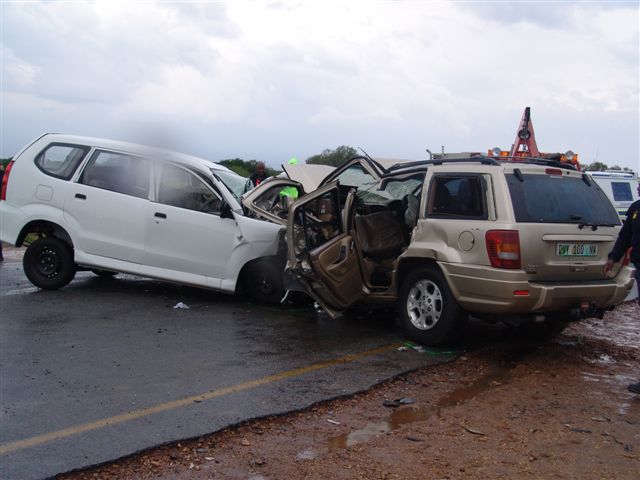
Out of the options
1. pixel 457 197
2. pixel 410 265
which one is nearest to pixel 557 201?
pixel 457 197

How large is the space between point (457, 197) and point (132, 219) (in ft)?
14.0

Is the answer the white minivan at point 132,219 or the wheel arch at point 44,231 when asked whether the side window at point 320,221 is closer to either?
the white minivan at point 132,219

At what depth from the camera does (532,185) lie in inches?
245

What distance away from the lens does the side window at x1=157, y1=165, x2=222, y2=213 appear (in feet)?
27.7

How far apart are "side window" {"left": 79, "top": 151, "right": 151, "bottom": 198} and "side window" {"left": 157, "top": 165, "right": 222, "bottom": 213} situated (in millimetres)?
264

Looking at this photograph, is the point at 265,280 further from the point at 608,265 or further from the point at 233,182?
the point at 608,265

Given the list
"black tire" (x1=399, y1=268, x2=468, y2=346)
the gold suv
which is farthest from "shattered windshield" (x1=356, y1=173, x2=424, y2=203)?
"black tire" (x1=399, y1=268, x2=468, y2=346)

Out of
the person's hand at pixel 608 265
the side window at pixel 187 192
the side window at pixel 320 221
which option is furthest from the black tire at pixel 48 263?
the person's hand at pixel 608 265

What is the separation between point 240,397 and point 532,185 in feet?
11.1

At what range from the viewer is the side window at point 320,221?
732cm

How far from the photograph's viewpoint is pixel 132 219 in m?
8.45

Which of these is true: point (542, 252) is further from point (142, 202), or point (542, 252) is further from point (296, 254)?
point (142, 202)

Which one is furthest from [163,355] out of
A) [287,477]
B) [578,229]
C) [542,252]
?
[578,229]

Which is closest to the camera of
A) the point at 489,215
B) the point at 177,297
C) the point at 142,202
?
the point at 489,215
